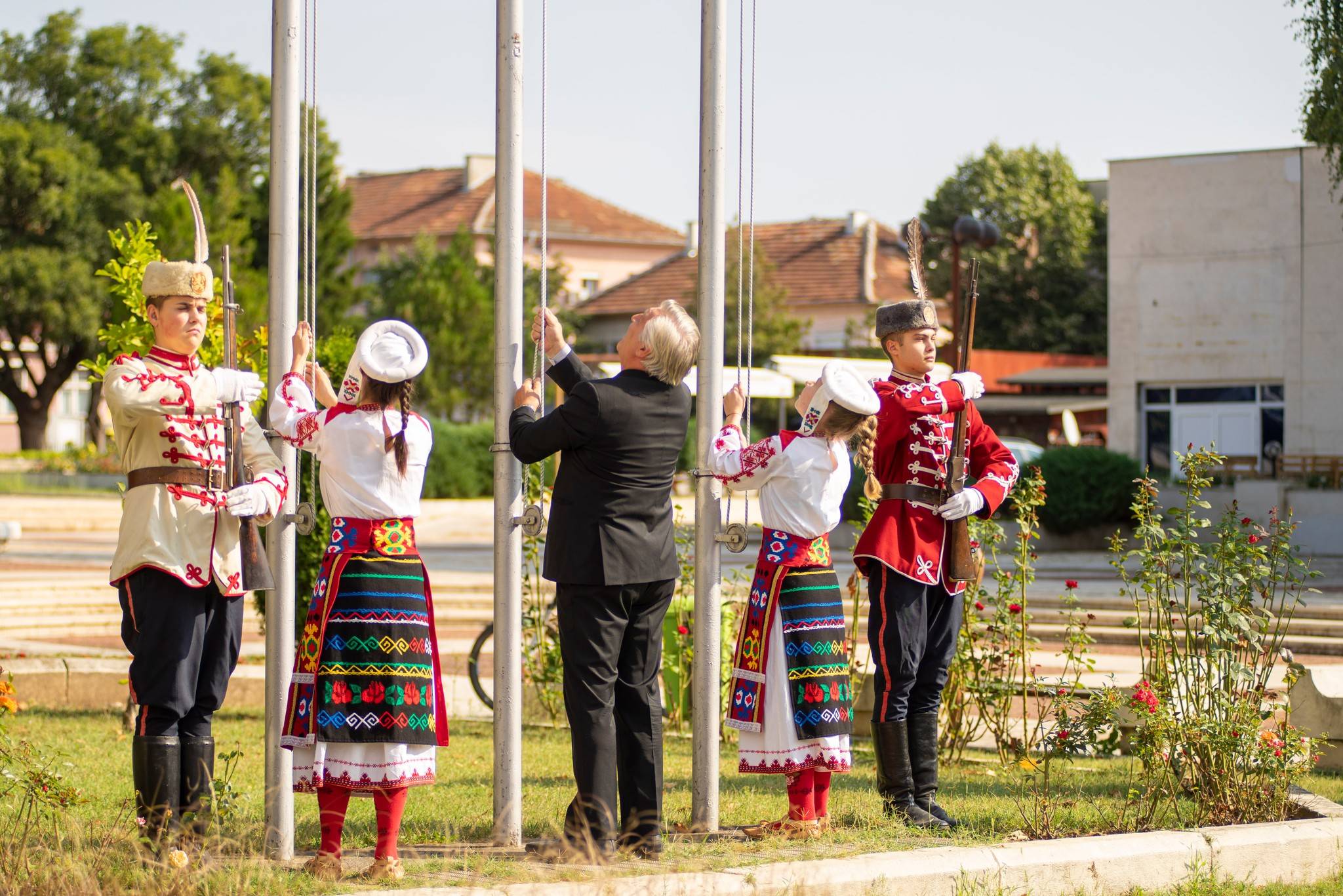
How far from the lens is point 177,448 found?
16.7 ft

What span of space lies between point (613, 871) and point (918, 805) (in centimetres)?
155

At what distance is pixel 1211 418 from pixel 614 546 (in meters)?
27.8

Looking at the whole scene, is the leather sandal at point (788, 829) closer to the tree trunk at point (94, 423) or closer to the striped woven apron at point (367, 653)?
the striped woven apron at point (367, 653)

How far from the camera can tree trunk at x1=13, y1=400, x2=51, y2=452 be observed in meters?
49.4

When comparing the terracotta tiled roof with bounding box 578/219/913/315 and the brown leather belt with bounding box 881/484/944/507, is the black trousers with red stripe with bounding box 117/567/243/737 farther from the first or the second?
the terracotta tiled roof with bounding box 578/219/913/315

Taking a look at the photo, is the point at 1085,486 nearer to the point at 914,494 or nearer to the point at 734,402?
the point at 914,494

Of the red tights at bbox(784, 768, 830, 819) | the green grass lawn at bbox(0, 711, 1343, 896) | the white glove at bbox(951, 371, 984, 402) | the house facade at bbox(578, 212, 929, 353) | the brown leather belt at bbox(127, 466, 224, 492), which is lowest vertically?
the green grass lawn at bbox(0, 711, 1343, 896)

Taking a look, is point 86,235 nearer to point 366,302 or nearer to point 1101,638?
point 366,302

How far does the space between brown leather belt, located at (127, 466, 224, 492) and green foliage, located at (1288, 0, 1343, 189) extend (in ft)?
60.4

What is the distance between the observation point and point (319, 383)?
5395mm

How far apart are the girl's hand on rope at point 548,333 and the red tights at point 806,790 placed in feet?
5.81

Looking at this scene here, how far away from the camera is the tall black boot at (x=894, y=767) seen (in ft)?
19.4

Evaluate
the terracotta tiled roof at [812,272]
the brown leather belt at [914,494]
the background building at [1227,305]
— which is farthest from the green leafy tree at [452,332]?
the brown leather belt at [914,494]

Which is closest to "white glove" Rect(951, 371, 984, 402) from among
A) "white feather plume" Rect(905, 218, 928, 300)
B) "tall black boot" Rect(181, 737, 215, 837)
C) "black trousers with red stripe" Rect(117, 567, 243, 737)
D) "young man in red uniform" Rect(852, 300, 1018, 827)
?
"young man in red uniform" Rect(852, 300, 1018, 827)
